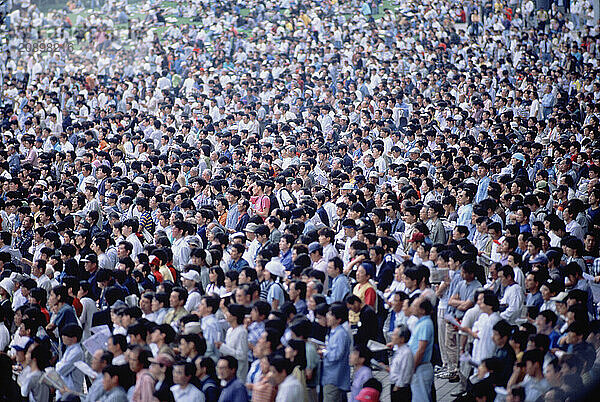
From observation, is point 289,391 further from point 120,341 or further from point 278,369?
point 120,341

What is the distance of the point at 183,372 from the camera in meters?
6.57

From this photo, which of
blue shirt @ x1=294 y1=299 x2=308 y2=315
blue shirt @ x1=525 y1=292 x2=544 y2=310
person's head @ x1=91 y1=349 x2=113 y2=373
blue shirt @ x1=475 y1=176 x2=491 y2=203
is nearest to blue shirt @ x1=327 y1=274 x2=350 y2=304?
blue shirt @ x1=294 y1=299 x2=308 y2=315

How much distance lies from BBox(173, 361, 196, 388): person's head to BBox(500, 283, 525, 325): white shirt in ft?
10.4

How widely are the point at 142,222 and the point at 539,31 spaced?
21119mm

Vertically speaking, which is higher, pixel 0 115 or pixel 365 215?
pixel 365 215

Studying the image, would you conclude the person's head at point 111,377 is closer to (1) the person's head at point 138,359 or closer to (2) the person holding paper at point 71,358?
(1) the person's head at point 138,359

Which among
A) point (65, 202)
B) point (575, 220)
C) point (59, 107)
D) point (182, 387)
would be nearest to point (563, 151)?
point (575, 220)

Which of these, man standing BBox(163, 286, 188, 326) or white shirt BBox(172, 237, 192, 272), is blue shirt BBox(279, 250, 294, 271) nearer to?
white shirt BBox(172, 237, 192, 272)

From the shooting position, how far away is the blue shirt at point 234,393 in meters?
6.46

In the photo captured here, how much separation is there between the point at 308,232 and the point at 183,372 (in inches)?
148

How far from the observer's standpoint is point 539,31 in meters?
28.5

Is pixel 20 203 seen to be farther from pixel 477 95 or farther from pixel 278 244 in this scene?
pixel 477 95

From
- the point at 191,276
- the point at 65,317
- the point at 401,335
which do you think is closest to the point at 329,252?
the point at 191,276

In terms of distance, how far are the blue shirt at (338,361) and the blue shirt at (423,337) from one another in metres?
0.58
